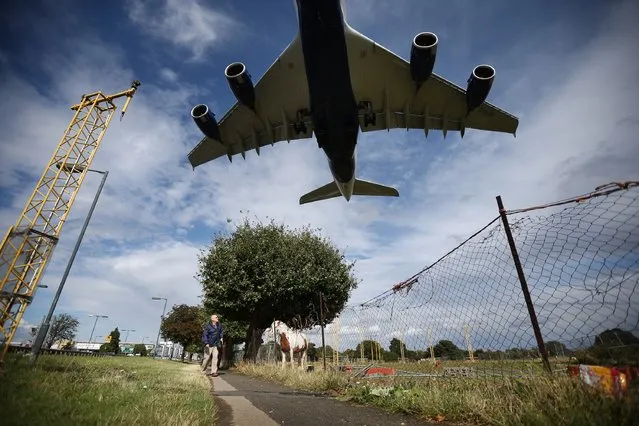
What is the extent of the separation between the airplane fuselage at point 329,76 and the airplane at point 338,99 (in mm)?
18

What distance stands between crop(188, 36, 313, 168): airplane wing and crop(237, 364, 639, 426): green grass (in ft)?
27.8

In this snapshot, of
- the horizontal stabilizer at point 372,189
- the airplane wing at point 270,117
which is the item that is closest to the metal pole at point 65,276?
the airplane wing at point 270,117

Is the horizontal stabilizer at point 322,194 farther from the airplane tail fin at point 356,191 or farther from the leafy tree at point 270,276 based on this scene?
the leafy tree at point 270,276

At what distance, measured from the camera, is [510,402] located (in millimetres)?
3188

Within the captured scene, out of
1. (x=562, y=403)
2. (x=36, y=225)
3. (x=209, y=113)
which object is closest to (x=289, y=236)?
(x=209, y=113)

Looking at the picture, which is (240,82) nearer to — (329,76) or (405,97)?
(329,76)

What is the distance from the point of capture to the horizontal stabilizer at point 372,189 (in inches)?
499

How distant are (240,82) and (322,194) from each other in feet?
19.5

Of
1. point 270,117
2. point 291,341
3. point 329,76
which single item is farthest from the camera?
point 291,341

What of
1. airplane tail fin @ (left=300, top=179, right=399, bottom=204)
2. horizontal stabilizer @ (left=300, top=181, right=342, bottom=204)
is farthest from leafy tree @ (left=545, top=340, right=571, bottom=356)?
horizontal stabilizer @ (left=300, top=181, right=342, bottom=204)

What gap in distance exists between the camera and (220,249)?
19.6 m

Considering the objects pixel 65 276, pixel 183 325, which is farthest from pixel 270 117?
pixel 183 325

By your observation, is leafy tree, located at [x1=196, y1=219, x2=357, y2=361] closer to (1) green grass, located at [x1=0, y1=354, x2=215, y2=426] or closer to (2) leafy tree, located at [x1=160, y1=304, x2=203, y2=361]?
(1) green grass, located at [x1=0, y1=354, x2=215, y2=426]

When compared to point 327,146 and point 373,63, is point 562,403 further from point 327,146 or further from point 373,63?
point 373,63
